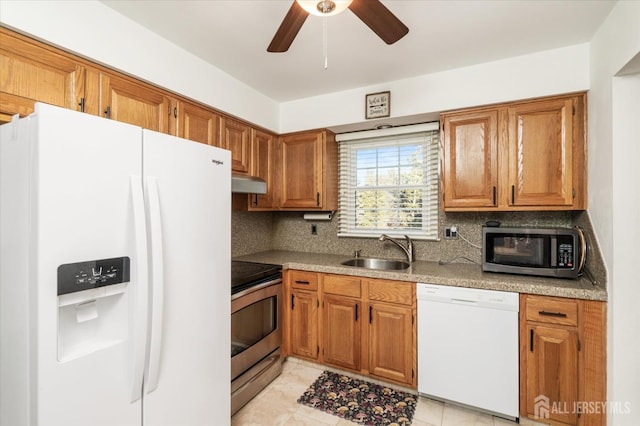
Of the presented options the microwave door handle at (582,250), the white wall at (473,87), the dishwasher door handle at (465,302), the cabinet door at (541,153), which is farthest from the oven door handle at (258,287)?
the microwave door handle at (582,250)

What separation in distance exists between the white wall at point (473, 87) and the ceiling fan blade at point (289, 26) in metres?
1.33

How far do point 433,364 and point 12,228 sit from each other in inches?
95.5

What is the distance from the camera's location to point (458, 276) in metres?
2.13

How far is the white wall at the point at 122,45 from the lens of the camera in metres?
1.40

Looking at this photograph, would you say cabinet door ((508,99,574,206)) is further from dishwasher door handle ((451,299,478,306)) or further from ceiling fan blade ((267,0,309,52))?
ceiling fan blade ((267,0,309,52))

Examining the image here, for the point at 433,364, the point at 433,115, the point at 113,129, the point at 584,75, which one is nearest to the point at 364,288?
the point at 433,364

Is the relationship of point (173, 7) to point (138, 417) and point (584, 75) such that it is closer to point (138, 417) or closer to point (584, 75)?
point (138, 417)

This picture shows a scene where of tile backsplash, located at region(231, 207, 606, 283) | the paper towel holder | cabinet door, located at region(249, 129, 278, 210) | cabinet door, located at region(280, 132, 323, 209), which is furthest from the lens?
the paper towel holder

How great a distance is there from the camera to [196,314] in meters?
1.48

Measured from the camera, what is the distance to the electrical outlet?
2671 mm

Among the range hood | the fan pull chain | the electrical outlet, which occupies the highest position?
the fan pull chain

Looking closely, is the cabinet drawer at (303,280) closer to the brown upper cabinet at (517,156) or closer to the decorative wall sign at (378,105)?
the brown upper cabinet at (517,156)

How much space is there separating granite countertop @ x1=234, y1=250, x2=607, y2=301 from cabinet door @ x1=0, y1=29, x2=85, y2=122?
1810 millimetres

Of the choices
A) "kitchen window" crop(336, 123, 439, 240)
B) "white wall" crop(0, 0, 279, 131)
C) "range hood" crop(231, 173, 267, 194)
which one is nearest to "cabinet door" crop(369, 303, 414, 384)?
"kitchen window" crop(336, 123, 439, 240)
